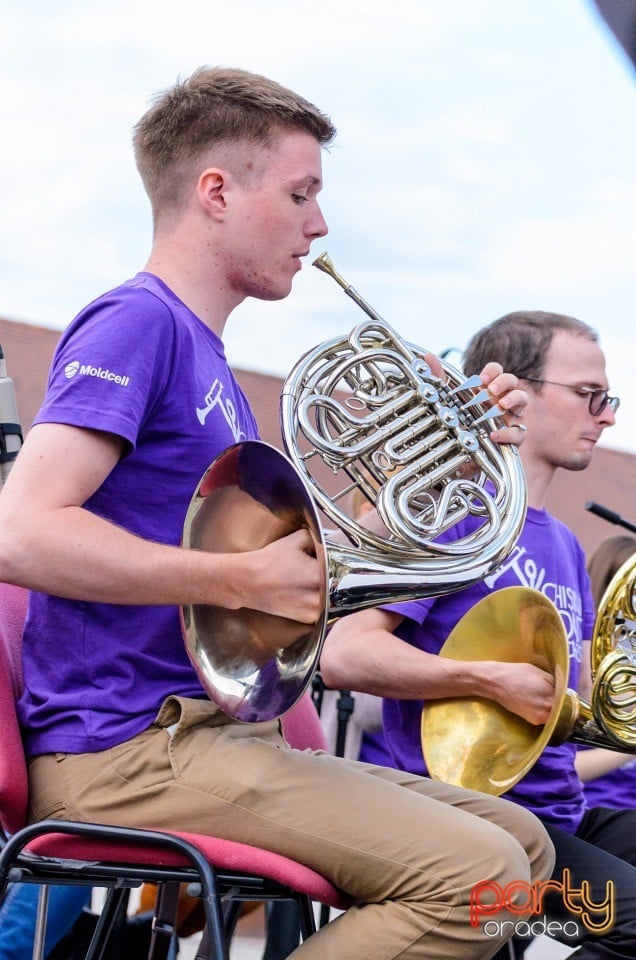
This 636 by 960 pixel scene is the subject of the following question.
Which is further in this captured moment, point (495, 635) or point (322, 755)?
point (495, 635)

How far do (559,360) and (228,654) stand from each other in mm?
1431

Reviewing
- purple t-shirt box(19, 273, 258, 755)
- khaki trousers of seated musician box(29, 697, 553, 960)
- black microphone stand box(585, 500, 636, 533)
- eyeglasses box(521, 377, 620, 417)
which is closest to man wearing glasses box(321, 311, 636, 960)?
eyeglasses box(521, 377, 620, 417)

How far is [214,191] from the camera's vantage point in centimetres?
180

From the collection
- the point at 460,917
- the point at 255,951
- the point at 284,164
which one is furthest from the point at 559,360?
the point at 255,951

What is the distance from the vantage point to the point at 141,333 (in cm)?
158

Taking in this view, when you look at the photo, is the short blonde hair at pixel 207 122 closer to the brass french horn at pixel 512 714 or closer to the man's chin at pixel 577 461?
the brass french horn at pixel 512 714

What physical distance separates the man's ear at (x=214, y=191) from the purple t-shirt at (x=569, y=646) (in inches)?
31.9

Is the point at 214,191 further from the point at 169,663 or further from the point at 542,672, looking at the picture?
the point at 542,672

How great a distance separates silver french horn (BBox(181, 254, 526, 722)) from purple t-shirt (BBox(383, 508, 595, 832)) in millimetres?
160

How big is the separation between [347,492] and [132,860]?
672 mm

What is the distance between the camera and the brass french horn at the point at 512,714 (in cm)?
202

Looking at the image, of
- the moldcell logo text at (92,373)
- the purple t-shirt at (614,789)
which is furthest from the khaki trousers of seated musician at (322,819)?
the purple t-shirt at (614,789)

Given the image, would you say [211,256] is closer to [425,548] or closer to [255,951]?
[425,548]

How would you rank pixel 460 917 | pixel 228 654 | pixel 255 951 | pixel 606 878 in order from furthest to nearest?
pixel 255 951 < pixel 606 878 < pixel 228 654 < pixel 460 917
